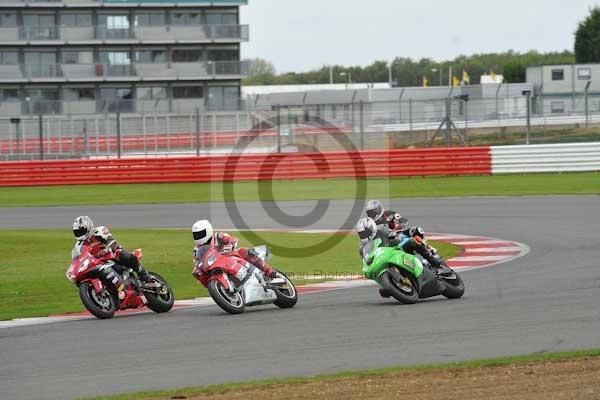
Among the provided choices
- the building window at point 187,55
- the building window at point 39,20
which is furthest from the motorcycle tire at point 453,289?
the building window at point 39,20

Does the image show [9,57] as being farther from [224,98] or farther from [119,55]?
[224,98]

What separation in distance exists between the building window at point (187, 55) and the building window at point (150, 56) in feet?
2.28

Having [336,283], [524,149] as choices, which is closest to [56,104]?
[524,149]

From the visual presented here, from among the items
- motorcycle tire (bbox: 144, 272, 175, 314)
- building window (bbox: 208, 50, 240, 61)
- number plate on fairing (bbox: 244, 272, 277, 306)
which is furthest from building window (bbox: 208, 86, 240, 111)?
number plate on fairing (bbox: 244, 272, 277, 306)

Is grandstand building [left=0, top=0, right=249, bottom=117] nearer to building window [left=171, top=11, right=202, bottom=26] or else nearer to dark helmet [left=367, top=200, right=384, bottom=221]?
building window [left=171, top=11, right=202, bottom=26]

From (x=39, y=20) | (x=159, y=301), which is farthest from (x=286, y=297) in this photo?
(x=39, y=20)

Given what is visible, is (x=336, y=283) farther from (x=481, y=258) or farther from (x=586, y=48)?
(x=586, y=48)

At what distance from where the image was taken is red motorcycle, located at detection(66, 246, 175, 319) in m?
13.6

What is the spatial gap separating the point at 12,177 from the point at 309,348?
32.2m

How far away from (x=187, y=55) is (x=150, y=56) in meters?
2.33

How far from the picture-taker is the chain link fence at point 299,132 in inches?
1700

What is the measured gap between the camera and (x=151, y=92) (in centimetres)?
7112

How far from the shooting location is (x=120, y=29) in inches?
2763

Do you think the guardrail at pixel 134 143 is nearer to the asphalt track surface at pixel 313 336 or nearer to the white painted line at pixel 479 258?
the white painted line at pixel 479 258
